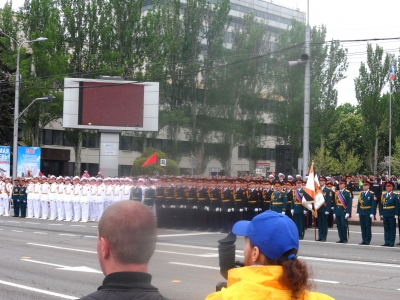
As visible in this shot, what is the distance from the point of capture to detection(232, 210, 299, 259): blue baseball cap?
2.93 m

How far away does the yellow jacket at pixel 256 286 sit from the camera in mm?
2793

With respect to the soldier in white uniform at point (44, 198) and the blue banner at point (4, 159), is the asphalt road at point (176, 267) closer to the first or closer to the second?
the soldier in white uniform at point (44, 198)

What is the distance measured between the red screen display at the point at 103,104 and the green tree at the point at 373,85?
3178 cm

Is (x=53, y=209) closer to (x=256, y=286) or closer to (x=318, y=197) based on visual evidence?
(x=318, y=197)

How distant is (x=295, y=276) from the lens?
2.84 metres

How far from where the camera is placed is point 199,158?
5619cm

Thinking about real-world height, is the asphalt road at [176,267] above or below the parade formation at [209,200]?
below

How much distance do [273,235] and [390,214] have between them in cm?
1658

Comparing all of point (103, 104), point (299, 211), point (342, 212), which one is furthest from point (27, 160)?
point (342, 212)

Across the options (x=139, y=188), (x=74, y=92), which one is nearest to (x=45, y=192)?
(x=139, y=188)

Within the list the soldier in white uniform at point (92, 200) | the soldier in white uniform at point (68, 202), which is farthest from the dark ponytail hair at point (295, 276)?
the soldier in white uniform at point (68, 202)

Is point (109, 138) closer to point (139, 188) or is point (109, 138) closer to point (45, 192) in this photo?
point (45, 192)

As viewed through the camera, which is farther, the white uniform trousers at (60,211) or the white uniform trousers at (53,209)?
the white uniform trousers at (53,209)

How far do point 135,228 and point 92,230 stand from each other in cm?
2057
